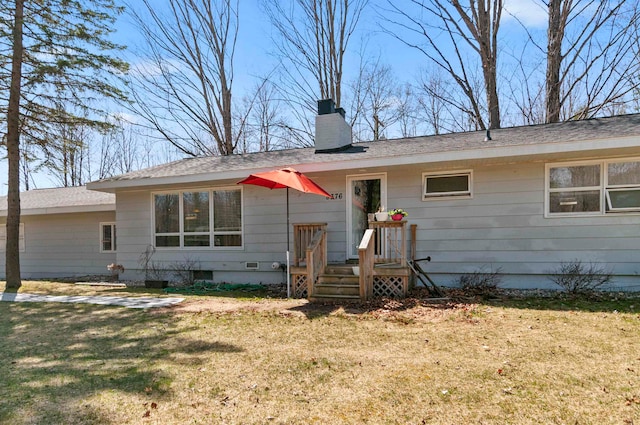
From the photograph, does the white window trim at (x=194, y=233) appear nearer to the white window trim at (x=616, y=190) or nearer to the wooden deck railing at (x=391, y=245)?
the wooden deck railing at (x=391, y=245)

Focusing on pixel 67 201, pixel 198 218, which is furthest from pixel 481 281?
pixel 67 201

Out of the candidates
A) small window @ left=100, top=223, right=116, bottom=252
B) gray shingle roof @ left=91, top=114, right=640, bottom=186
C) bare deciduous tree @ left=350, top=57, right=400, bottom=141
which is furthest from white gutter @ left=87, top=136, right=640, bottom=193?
bare deciduous tree @ left=350, top=57, right=400, bottom=141

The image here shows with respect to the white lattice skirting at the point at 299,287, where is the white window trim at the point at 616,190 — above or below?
above

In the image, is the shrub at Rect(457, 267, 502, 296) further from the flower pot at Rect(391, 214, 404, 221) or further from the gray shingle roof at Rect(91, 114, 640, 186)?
the gray shingle roof at Rect(91, 114, 640, 186)

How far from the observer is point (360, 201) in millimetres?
8875

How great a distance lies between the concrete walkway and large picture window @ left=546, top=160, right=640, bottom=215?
7.47 meters

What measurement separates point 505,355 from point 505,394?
95cm

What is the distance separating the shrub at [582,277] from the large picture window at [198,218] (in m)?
6.89

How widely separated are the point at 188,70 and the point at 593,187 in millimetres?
17274

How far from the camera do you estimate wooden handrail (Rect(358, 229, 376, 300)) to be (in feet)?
20.4

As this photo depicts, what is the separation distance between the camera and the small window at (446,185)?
7.54 m

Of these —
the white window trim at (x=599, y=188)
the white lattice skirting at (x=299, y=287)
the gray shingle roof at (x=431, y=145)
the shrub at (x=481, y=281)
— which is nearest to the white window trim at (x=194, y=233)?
the gray shingle roof at (x=431, y=145)

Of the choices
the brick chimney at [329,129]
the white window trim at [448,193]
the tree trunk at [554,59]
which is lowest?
the white window trim at [448,193]

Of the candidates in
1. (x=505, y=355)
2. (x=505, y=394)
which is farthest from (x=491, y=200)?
(x=505, y=394)
